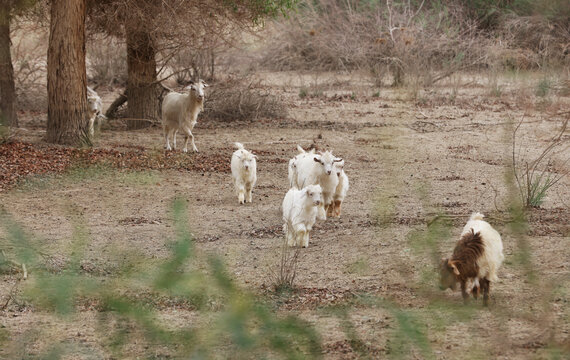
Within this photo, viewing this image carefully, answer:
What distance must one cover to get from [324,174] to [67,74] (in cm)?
602

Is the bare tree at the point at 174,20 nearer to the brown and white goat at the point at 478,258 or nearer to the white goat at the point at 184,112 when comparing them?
the white goat at the point at 184,112

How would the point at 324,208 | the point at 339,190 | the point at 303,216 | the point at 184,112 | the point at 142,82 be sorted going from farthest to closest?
the point at 142,82, the point at 184,112, the point at 339,190, the point at 324,208, the point at 303,216

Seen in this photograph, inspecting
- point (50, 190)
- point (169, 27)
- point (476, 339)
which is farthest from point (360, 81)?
point (476, 339)

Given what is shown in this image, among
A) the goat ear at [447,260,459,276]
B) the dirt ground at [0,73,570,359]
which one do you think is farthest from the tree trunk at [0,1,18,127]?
the goat ear at [447,260,459,276]

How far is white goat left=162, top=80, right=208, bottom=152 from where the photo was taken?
15922mm

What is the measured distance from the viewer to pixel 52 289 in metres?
1.16

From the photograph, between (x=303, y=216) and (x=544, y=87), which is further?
(x=303, y=216)

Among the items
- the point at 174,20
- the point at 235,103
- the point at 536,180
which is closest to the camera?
the point at 536,180

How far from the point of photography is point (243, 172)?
11.6m

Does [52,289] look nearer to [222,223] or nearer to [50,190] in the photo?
[222,223]

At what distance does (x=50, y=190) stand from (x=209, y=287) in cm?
1164

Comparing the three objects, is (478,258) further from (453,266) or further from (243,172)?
(243,172)

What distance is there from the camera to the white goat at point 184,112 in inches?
627

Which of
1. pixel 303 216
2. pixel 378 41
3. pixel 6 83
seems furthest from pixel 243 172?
pixel 378 41
